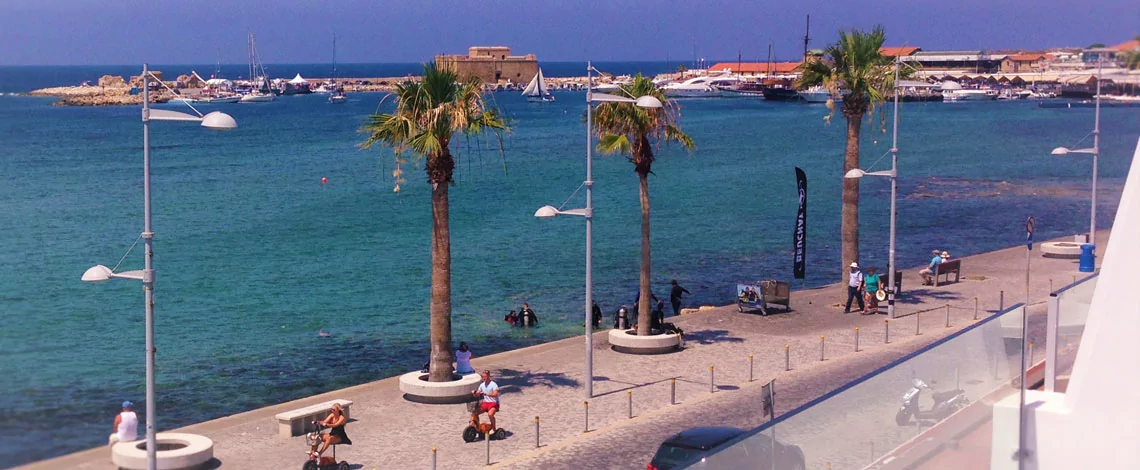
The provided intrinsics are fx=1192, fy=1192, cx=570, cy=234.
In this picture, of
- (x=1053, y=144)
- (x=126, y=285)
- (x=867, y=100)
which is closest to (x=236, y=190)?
(x=126, y=285)

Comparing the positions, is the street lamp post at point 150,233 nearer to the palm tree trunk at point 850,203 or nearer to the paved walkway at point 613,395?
the paved walkway at point 613,395

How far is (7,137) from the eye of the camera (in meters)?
130

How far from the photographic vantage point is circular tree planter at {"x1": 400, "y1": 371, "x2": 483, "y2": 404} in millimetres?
24734

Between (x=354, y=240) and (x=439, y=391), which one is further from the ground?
(x=439, y=391)

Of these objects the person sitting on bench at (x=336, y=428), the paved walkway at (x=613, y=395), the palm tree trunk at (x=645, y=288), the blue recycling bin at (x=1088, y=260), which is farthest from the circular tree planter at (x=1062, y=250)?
Result: the person sitting on bench at (x=336, y=428)

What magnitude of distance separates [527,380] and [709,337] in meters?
6.51

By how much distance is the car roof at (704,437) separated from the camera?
16.8 meters

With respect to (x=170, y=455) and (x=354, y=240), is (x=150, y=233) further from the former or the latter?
(x=354, y=240)

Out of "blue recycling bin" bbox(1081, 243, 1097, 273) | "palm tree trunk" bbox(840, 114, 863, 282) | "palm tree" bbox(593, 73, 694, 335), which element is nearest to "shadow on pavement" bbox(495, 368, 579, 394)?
"palm tree" bbox(593, 73, 694, 335)

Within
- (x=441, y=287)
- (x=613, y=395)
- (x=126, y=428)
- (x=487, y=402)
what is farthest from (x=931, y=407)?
(x=441, y=287)

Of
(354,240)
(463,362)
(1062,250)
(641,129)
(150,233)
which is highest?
(641,129)

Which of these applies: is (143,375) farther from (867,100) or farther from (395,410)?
(867,100)

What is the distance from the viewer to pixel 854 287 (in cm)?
3403

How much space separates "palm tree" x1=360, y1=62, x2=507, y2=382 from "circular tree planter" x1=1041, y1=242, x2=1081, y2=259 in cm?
2636
